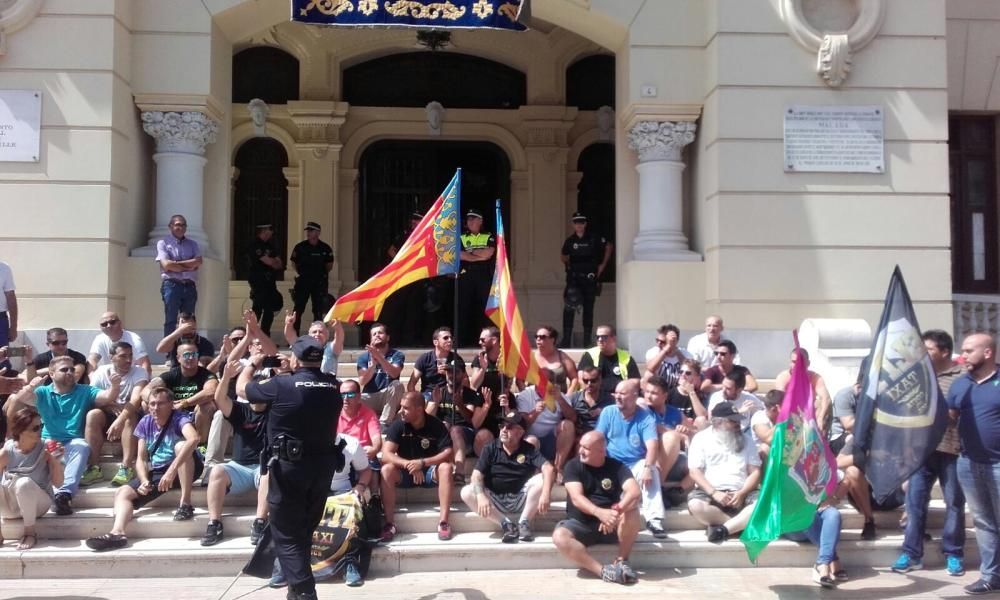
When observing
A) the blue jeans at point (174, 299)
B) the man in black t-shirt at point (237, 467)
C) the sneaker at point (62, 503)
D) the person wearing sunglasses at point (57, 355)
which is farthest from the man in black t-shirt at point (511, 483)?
the blue jeans at point (174, 299)

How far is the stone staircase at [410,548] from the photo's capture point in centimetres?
711

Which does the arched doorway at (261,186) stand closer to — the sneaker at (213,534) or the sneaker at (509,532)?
the sneaker at (213,534)

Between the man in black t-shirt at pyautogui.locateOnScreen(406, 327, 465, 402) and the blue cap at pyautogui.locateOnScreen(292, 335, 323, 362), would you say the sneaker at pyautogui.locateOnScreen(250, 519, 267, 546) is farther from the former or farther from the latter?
the man in black t-shirt at pyautogui.locateOnScreen(406, 327, 465, 402)

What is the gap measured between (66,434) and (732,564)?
6099mm

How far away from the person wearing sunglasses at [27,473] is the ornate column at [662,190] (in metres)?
7.01

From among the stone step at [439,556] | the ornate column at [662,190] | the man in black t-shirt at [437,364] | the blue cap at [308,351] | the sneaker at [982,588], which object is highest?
the ornate column at [662,190]

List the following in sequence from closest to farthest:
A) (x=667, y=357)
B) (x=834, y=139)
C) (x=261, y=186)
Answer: (x=667, y=357), (x=834, y=139), (x=261, y=186)

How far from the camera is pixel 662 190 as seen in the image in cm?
1141

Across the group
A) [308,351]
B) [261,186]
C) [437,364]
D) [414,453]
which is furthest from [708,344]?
[261,186]

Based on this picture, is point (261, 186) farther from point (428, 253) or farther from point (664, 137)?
point (428, 253)

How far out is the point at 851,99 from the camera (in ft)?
35.3

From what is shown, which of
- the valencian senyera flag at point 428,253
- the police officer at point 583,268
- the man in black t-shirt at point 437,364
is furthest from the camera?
the police officer at point 583,268

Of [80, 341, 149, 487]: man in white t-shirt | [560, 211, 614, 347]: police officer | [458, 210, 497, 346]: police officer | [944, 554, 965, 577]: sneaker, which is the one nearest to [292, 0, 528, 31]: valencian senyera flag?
Result: [458, 210, 497, 346]: police officer

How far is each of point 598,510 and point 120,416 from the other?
4529mm
